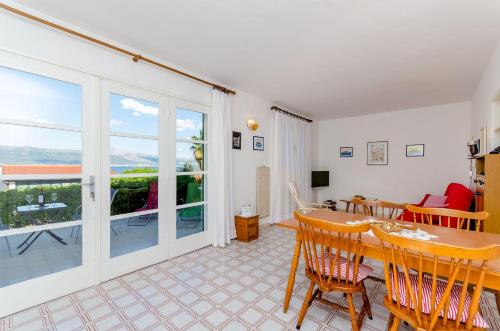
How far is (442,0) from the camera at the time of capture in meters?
1.86

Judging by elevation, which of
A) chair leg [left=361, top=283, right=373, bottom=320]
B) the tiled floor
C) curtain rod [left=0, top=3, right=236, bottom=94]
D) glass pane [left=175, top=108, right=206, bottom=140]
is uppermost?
curtain rod [left=0, top=3, right=236, bottom=94]

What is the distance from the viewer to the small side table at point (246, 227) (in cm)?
367

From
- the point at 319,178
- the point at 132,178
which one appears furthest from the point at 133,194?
the point at 319,178

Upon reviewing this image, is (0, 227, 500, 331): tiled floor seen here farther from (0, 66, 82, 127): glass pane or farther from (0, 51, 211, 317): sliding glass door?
(0, 66, 82, 127): glass pane

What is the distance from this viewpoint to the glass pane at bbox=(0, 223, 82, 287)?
198cm

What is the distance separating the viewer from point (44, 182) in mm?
2154

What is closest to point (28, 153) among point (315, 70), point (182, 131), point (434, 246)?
point (182, 131)

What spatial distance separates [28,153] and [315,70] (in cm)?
329

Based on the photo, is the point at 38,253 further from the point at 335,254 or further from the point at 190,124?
the point at 335,254

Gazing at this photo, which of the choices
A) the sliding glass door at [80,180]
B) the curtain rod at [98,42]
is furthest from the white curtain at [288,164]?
the sliding glass door at [80,180]

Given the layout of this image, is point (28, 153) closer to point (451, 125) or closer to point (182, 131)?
point (182, 131)

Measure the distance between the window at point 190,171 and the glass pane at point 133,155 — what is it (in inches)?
13.9

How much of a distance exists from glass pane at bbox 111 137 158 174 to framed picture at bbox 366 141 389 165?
4986mm

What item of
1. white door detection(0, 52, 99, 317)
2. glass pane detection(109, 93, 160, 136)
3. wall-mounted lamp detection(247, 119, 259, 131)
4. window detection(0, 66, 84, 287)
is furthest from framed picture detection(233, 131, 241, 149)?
window detection(0, 66, 84, 287)
